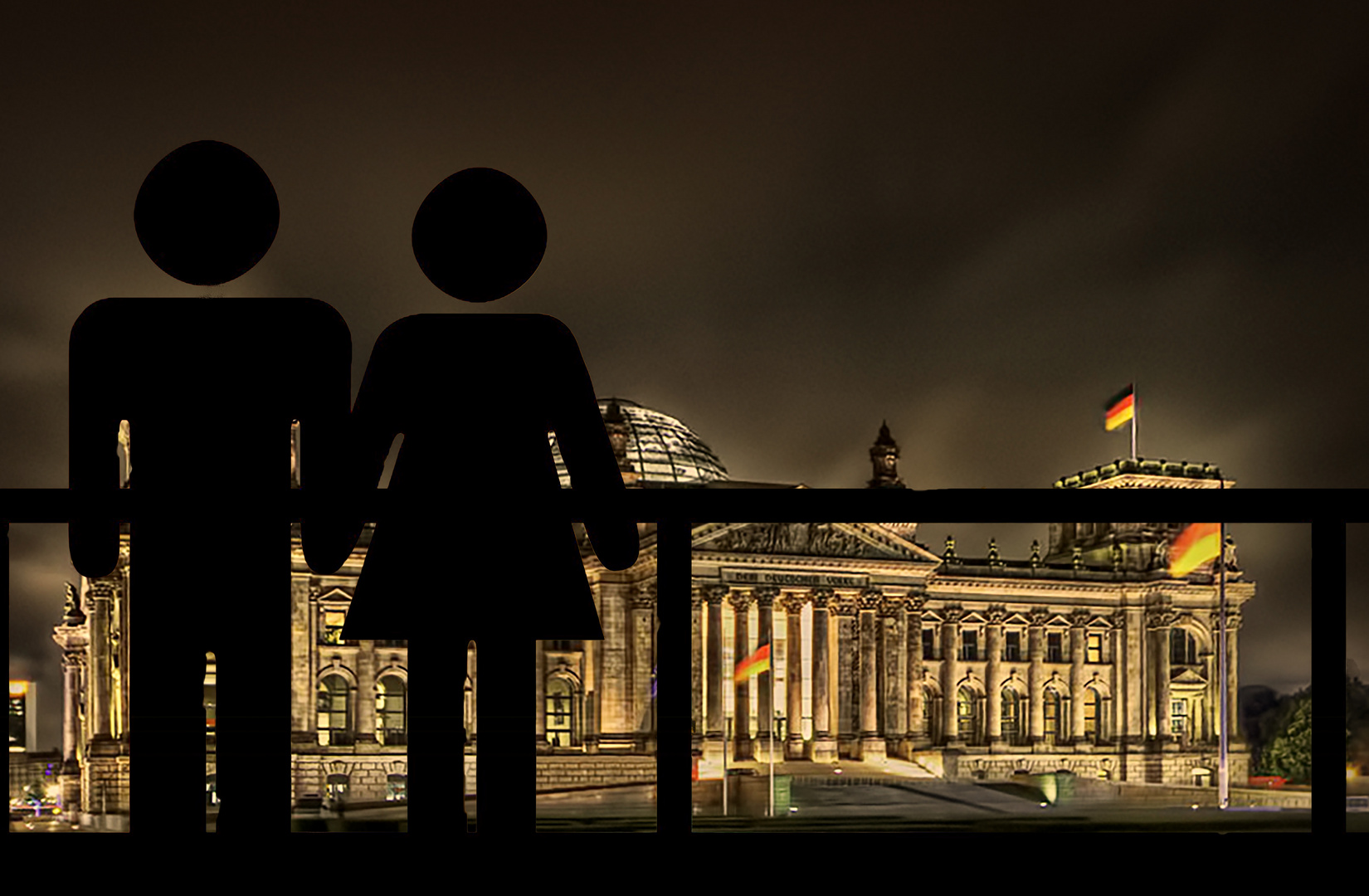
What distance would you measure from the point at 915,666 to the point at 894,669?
1.37 m

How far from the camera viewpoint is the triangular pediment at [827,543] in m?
74.3

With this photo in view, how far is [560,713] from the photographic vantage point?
77.2 metres

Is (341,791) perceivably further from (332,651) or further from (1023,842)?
(1023,842)

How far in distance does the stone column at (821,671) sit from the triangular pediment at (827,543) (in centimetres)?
215

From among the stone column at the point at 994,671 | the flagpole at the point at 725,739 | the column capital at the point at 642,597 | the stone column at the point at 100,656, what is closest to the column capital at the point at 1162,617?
the stone column at the point at 994,671

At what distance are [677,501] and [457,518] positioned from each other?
93cm

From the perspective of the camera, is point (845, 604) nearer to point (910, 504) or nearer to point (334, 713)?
point (334, 713)

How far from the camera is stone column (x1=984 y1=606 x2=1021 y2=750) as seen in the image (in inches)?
3290

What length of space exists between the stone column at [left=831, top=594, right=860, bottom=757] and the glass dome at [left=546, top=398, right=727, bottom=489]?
10789 millimetres

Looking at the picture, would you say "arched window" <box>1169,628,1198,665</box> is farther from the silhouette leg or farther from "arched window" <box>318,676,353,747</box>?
the silhouette leg

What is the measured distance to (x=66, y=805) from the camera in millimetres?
80000

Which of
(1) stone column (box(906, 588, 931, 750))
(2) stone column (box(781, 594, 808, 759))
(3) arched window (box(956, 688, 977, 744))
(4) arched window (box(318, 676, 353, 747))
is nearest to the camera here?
(4) arched window (box(318, 676, 353, 747))

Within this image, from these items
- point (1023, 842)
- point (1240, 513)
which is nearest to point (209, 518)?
point (1023, 842)

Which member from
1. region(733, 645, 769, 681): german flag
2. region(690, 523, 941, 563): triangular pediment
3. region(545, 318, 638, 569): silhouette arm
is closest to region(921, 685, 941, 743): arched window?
region(690, 523, 941, 563): triangular pediment
